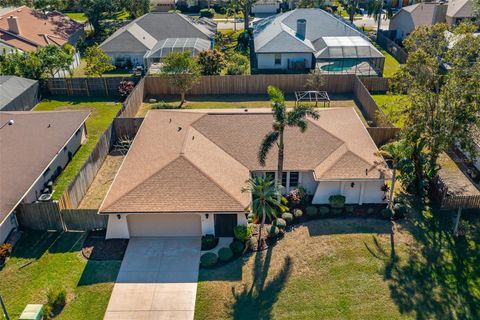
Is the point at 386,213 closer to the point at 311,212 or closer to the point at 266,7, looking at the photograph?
the point at 311,212

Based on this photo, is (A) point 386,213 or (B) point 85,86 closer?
(A) point 386,213

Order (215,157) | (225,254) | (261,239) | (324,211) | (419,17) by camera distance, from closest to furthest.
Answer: (225,254) → (261,239) → (324,211) → (215,157) → (419,17)

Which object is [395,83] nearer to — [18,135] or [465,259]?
[465,259]

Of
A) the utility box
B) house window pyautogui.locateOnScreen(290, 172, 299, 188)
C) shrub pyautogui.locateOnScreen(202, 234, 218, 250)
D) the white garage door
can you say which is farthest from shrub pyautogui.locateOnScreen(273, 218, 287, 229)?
the utility box

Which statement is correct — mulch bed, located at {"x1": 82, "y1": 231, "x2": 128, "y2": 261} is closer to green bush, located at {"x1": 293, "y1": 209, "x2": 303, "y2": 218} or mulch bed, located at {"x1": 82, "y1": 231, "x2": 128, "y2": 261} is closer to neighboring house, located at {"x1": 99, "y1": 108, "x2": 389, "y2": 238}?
neighboring house, located at {"x1": 99, "y1": 108, "x2": 389, "y2": 238}

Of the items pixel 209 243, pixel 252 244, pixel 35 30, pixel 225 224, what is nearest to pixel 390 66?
pixel 225 224

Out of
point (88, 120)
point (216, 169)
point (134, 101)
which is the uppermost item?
point (216, 169)

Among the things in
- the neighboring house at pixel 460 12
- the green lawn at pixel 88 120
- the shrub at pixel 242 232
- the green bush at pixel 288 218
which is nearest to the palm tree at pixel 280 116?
the shrub at pixel 242 232
